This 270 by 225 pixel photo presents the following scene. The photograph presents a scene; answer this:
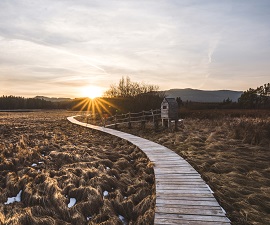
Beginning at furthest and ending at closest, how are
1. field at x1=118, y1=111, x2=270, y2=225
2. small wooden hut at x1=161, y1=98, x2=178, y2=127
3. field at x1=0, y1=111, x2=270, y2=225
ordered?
small wooden hut at x1=161, y1=98, x2=178, y2=127 → field at x1=0, y1=111, x2=270, y2=225 → field at x1=118, y1=111, x2=270, y2=225

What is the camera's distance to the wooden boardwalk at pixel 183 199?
11.8 feet

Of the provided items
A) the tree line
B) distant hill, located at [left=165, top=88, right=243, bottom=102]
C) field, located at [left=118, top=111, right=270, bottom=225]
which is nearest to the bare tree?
the tree line

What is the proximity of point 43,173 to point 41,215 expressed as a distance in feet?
7.24

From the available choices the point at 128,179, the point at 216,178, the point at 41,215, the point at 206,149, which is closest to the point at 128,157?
the point at 128,179

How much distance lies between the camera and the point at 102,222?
166 inches

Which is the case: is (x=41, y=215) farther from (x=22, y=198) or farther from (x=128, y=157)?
(x=128, y=157)

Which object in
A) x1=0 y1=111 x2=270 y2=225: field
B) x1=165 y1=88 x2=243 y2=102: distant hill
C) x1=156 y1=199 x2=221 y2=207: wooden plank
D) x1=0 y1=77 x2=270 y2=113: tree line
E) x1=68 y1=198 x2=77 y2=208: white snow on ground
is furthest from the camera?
x1=165 y1=88 x2=243 y2=102: distant hill

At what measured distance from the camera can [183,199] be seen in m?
4.32

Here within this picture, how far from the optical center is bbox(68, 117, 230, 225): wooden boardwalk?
3.60 m

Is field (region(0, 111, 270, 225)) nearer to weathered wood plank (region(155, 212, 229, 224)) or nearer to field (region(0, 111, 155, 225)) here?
field (region(0, 111, 155, 225))

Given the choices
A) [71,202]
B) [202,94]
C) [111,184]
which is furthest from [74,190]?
[202,94]

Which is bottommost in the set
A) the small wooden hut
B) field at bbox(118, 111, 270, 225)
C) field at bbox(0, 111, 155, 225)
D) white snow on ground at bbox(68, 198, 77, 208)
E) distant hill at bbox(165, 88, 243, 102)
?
white snow on ground at bbox(68, 198, 77, 208)

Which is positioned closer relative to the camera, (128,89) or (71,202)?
(71,202)

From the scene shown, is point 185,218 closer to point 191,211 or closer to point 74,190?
point 191,211
